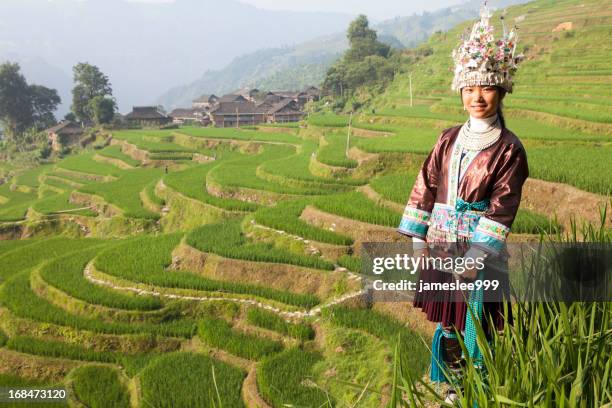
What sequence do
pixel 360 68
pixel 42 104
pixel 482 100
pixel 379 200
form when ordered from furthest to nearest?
pixel 42 104
pixel 360 68
pixel 379 200
pixel 482 100

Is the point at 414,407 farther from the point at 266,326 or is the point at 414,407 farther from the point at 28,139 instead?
the point at 28,139

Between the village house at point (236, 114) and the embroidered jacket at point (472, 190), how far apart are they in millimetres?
43835

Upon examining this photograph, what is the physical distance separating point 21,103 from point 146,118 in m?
15.9

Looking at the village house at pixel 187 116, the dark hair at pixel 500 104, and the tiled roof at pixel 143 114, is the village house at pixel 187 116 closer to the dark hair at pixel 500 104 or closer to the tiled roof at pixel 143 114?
the tiled roof at pixel 143 114

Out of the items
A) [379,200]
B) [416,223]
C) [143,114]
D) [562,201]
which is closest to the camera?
[416,223]

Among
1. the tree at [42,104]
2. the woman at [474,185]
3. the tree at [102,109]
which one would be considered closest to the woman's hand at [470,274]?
the woman at [474,185]

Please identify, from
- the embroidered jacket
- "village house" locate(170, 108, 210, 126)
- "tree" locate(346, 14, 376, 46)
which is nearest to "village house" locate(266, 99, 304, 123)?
"tree" locate(346, 14, 376, 46)

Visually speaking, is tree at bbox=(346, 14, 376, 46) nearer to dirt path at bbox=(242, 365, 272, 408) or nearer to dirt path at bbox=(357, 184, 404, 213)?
dirt path at bbox=(357, 184, 404, 213)

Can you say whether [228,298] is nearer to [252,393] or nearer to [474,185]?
[252,393]

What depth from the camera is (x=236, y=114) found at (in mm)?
45781

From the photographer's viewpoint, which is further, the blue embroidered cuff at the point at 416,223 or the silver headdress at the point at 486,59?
the blue embroidered cuff at the point at 416,223

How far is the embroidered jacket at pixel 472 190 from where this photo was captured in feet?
8.54

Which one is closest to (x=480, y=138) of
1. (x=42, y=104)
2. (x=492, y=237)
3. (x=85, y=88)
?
(x=492, y=237)

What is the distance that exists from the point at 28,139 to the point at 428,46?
3865 cm
